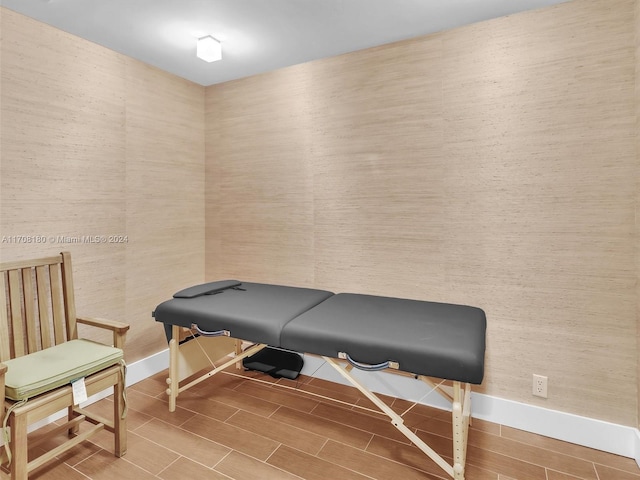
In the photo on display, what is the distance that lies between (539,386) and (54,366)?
8.21 feet

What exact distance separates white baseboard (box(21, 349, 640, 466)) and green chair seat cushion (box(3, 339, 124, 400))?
2.09 ft

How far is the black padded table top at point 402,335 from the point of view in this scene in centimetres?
137

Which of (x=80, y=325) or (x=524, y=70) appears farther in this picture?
(x=80, y=325)

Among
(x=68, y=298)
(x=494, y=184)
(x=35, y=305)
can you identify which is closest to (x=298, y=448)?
(x=68, y=298)

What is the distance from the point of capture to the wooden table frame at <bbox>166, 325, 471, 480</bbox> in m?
1.45

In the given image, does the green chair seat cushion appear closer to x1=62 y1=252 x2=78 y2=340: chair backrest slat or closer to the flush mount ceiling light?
x1=62 y1=252 x2=78 y2=340: chair backrest slat

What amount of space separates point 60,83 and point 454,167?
246 centimetres

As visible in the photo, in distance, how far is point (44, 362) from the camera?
1.62 meters

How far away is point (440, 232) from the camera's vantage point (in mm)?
2164

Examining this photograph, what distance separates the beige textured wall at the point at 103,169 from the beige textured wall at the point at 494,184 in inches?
31.3

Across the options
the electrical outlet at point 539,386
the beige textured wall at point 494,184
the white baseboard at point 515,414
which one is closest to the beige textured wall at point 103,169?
the white baseboard at point 515,414

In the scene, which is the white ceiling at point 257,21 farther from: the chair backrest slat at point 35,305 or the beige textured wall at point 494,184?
the chair backrest slat at point 35,305

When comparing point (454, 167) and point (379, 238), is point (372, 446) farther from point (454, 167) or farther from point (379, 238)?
point (454, 167)

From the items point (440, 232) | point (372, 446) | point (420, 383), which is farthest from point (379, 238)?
point (372, 446)
